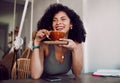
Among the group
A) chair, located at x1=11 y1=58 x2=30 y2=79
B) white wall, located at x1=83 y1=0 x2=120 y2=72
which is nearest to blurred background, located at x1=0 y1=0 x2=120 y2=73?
white wall, located at x1=83 y1=0 x2=120 y2=72

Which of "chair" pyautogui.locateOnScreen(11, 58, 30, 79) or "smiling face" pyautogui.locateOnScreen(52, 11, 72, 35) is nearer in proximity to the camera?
"smiling face" pyautogui.locateOnScreen(52, 11, 72, 35)

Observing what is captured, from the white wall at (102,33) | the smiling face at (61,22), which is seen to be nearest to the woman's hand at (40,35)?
the smiling face at (61,22)

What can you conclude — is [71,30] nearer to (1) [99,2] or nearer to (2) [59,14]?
(2) [59,14]

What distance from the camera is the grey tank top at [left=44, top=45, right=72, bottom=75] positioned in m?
1.19

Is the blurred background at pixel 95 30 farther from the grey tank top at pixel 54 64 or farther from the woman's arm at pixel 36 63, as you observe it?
the woman's arm at pixel 36 63

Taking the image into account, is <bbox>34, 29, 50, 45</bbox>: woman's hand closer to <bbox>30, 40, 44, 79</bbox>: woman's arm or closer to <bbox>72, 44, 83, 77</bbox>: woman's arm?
<bbox>30, 40, 44, 79</bbox>: woman's arm

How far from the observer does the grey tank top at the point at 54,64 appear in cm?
119

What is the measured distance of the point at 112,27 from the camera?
160 centimetres

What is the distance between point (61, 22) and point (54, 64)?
0.27 m

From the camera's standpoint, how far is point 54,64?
1.19m

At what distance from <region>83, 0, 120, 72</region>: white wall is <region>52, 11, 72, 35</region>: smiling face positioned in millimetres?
498

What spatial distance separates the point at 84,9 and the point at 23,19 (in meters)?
0.64

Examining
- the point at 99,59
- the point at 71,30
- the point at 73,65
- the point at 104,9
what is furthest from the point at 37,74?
the point at 104,9

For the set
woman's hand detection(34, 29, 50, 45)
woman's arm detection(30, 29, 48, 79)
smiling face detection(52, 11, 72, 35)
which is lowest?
woman's arm detection(30, 29, 48, 79)
